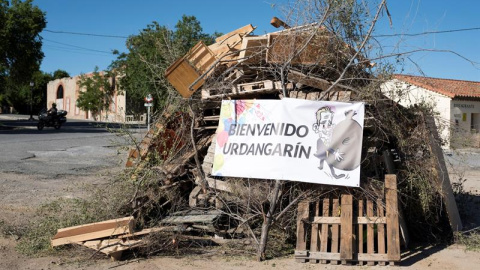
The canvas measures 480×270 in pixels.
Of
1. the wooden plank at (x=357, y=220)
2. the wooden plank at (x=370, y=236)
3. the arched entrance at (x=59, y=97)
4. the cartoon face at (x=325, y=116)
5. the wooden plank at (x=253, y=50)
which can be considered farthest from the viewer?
the arched entrance at (x=59, y=97)

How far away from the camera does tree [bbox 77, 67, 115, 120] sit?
54347 millimetres

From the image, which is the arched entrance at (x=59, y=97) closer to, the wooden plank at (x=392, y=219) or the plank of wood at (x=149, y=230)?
the plank of wood at (x=149, y=230)

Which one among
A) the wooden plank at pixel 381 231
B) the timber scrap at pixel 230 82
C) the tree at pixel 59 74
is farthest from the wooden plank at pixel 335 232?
the tree at pixel 59 74

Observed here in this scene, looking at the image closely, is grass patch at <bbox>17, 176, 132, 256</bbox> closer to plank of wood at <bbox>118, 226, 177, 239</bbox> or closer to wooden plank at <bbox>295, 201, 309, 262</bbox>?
plank of wood at <bbox>118, 226, 177, 239</bbox>

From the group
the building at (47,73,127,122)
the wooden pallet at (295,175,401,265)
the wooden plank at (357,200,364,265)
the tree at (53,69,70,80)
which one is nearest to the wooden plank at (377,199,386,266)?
the wooden pallet at (295,175,401,265)

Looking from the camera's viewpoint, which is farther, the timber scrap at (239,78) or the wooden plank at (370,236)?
the timber scrap at (239,78)

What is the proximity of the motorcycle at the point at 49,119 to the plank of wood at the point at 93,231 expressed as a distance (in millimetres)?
26193

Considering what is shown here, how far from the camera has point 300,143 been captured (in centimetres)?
601

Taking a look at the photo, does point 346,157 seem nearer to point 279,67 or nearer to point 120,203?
point 279,67

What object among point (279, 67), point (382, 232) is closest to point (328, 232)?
point (382, 232)

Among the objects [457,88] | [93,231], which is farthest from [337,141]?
[457,88]

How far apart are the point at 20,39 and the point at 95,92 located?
25951mm

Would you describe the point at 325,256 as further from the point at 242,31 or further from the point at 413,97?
the point at 242,31

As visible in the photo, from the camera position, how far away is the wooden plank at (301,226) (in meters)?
5.73
